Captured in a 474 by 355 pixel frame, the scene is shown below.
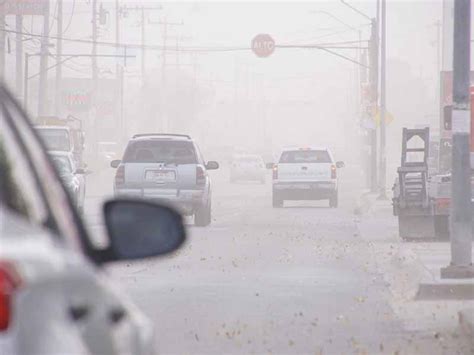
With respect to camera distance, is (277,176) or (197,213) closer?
(197,213)

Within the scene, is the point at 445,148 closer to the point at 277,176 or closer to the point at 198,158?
the point at 277,176

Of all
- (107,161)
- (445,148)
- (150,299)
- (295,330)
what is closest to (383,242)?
(150,299)

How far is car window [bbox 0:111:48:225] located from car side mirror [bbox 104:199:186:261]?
0.50m

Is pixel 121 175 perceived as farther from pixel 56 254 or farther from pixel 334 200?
pixel 56 254

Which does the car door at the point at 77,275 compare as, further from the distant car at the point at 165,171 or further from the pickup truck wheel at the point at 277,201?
the pickup truck wheel at the point at 277,201

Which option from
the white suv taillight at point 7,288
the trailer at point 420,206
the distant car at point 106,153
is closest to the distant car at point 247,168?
the distant car at point 106,153

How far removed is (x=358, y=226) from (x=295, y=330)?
63.5ft

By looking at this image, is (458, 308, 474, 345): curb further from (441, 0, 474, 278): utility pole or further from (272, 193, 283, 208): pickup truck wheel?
(272, 193, 283, 208): pickup truck wheel

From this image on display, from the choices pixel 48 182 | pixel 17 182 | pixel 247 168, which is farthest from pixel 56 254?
pixel 247 168

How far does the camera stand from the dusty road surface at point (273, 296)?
42.7 feet

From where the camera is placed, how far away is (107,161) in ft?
311

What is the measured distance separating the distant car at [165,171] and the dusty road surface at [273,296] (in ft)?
3.48

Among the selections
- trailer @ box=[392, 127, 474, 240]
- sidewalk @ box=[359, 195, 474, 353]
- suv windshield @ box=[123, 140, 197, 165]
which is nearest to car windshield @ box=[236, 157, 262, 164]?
suv windshield @ box=[123, 140, 197, 165]

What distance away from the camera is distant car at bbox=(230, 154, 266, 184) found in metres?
76.8
